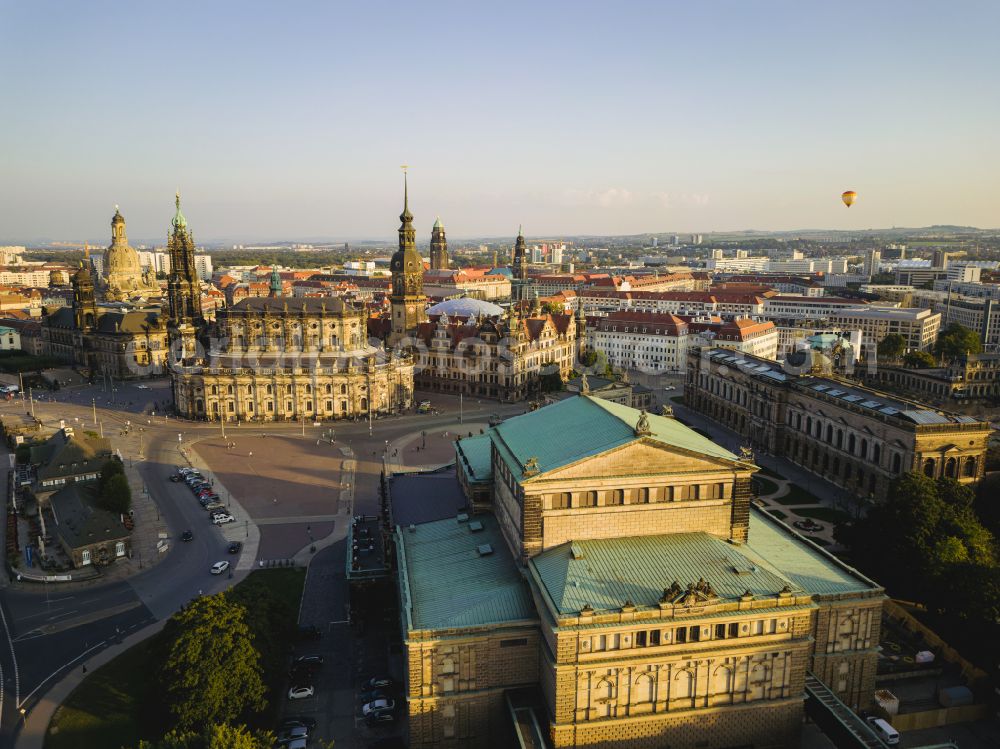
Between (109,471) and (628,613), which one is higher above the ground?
(628,613)

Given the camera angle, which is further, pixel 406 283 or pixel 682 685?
pixel 406 283

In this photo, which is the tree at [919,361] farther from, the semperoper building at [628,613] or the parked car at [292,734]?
the parked car at [292,734]

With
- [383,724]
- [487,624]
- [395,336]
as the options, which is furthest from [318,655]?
[395,336]

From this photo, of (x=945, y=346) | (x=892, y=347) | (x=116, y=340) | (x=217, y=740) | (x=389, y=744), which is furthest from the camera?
(x=892, y=347)

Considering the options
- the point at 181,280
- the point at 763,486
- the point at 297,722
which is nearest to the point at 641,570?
the point at 297,722

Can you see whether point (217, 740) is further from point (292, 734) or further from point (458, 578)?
point (458, 578)

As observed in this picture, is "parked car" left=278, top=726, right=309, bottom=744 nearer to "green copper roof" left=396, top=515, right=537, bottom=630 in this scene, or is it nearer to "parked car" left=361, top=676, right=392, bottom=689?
"parked car" left=361, top=676, right=392, bottom=689

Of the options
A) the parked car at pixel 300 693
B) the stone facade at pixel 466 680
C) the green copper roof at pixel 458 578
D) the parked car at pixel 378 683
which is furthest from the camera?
the parked car at pixel 378 683

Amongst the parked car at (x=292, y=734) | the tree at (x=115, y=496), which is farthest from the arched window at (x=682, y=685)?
the tree at (x=115, y=496)
